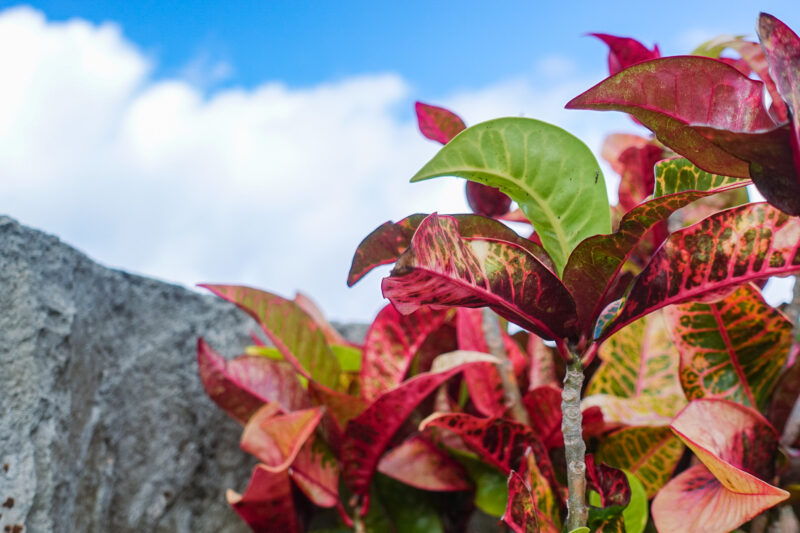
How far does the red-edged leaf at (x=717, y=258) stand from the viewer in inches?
23.8

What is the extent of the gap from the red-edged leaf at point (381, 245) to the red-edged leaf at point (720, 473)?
347mm

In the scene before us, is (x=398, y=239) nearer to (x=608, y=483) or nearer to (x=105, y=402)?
(x=608, y=483)

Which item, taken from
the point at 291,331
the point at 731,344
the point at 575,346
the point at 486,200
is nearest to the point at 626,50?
the point at 486,200

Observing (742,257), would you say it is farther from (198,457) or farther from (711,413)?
(198,457)

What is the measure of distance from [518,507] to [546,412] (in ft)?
0.95

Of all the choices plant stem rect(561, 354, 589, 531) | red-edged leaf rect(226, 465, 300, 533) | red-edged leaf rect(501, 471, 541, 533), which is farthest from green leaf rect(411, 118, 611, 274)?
red-edged leaf rect(226, 465, 300, 533)

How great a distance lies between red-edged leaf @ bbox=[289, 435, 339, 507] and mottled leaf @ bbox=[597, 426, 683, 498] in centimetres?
42

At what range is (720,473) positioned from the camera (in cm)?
63

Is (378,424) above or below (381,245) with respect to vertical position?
below

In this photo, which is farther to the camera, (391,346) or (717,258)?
(391,346)

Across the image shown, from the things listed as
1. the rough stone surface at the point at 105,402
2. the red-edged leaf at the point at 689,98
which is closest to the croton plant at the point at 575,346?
the red-edged leaf at the point at 689,98

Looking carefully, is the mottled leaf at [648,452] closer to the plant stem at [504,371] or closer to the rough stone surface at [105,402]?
the plant stem at [504,371]

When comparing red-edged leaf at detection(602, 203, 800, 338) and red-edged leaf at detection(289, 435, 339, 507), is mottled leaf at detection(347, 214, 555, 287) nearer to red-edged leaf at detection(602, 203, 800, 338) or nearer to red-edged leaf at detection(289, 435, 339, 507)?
red-edged leaf at detection(602, 203, 800, 338)

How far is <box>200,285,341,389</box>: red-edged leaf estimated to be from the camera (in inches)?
38.3
